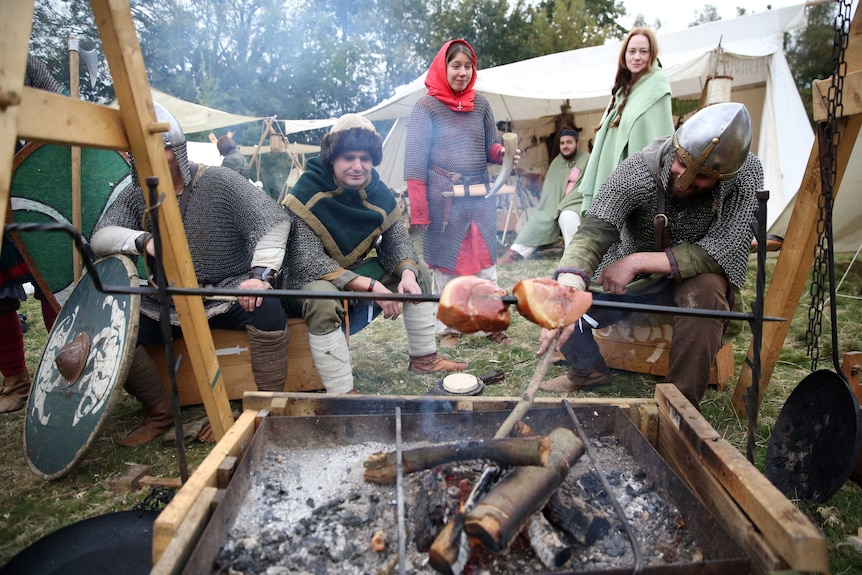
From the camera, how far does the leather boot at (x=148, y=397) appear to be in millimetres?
2725

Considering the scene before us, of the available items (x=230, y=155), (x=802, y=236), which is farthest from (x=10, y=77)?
(x=230, y=155)

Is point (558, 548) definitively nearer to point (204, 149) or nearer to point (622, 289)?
point (622, 289)

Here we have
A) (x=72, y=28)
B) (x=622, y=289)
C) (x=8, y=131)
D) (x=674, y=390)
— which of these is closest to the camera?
(x=8, y=131)

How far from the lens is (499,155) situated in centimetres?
425

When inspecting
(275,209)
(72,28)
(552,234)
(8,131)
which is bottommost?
(552,234)

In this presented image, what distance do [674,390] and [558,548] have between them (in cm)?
90

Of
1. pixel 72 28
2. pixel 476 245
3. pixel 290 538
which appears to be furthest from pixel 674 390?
pixel 72 28

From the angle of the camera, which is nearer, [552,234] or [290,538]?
[290,538]

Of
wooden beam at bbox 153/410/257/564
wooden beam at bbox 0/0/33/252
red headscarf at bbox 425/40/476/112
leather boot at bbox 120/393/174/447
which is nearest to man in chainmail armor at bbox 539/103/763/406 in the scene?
wooden beam at bbox 153/410/257/564

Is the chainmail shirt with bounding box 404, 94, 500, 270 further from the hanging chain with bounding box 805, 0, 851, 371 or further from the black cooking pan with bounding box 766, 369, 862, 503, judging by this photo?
the black cooking pan with bounding box 766, 369, 862, 503

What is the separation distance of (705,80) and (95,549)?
9097 millimetres

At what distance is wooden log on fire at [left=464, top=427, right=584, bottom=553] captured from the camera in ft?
4.11

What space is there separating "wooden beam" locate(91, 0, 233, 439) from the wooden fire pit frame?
1.11ft

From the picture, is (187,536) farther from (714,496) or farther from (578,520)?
(714,496)
